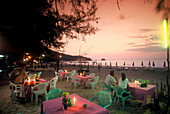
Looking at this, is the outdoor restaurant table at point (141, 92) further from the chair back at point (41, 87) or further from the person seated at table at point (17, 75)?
the person seated at table at point (17, 75)

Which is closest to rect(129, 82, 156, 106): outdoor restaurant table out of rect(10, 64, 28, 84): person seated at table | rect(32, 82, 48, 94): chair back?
rect(32, 82, 48, 94): chair back

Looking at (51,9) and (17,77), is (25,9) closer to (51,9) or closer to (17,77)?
(51,9)

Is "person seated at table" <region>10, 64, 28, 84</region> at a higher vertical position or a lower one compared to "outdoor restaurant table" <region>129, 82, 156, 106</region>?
higher

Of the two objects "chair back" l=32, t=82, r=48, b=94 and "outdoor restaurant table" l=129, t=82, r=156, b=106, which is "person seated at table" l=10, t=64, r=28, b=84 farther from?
"outdoor restaurant table" l=129, t=82, r=156, b=106

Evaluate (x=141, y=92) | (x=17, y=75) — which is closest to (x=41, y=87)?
(x=17, y=75)

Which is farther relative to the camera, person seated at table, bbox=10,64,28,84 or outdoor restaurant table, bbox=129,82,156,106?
person seated at table, bbox=10,64,28,84

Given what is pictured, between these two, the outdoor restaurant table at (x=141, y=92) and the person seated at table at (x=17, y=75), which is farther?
the person seated at table at (x=17, y=75)

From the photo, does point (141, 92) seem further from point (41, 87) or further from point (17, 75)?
point (17, 75)

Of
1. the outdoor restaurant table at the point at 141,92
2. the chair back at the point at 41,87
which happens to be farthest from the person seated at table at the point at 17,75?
the outdoor restaurant table at the point at 141,92

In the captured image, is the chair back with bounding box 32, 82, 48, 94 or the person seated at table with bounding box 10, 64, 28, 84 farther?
the person seated at table with bounding box 10, 64, 28, 84

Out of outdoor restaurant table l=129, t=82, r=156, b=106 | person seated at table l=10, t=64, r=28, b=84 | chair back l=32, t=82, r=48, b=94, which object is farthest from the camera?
person seated at table l=10, t=64, r=28, b=84

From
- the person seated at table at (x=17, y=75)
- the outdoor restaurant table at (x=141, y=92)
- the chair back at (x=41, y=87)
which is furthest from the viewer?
the person seated at table at (x=17, y=75)

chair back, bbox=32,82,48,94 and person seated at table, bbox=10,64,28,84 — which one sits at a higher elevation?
person seated at table, bbox=10,64,28,84

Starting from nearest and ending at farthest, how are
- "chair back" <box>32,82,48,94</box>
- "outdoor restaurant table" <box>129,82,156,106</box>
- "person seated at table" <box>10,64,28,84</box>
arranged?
"outdoor restaurant table" <box>129,82,156,106</box>, "chair back" <box>32,82,48,94</box>, "person seated at table" <box>10,64,28,84</box>
